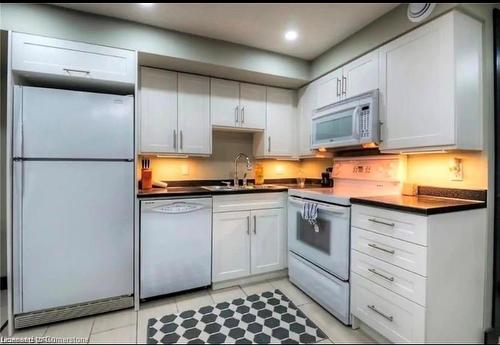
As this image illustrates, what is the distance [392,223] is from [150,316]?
1.88m

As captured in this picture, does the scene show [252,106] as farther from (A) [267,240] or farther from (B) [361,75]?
(A) [267,240]

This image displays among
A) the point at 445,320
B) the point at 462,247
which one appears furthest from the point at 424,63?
the point at 445,320

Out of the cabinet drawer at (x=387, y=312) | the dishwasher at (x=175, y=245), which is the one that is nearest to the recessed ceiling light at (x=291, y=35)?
the dishwasher at (x=175, y=245)

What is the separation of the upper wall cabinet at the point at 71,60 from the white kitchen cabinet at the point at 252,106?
1140 mm

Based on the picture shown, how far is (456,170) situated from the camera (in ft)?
5.79

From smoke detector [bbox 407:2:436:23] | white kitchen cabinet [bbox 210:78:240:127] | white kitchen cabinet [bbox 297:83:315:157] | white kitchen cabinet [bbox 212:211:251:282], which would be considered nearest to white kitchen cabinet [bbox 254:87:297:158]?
white kitchen cabinet [bbox 297:83:315:157]

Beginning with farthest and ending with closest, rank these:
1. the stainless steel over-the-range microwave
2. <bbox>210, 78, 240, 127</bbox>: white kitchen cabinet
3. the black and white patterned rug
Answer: <bbox>210, 78, 240, 127</bbox>: white kitchen cabinet, the stainless steel over-the-range microwave, the black and white patterned rug

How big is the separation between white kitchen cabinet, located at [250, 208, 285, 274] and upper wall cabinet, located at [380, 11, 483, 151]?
1.30 metres

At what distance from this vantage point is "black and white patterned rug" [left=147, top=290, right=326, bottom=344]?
1663 millimetres

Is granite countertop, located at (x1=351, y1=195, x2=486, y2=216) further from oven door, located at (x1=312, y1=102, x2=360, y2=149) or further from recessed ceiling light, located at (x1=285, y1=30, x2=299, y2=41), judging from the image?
recessed ceiling light, located at (x1=285, y1=30, x2=299, y2=41)

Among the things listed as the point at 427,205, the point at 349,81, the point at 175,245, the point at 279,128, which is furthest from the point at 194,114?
the point at 427,205

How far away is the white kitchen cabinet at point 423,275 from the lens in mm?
1388

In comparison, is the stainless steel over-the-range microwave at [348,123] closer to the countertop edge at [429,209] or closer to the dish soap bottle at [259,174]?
the countertop edge at [429,209]

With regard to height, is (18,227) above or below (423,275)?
above
